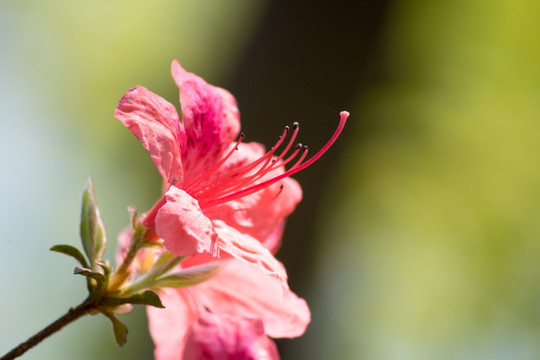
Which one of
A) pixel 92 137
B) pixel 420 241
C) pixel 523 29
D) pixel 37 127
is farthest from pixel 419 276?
pixel 37 127

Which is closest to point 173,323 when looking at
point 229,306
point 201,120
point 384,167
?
point 229,306

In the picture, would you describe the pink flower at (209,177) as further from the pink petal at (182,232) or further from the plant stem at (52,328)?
the plant stem at (52,328)

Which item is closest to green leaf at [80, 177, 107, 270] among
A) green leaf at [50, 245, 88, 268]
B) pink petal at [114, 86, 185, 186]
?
green leaf at [50, 245, 88, 268]

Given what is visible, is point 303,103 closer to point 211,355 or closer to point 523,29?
point 211,355

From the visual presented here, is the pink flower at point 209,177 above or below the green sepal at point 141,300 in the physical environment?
above

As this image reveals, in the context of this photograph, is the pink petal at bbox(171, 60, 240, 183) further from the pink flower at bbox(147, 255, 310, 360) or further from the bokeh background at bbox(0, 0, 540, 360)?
the bokeh background at bbox(0, 0, 540, 360)

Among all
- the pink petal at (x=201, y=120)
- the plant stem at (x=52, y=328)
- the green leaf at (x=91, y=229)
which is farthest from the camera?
the pink petal at (x=201, y=120)

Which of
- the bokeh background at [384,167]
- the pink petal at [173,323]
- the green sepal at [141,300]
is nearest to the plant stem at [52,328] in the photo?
the green sepal at [141,300]
